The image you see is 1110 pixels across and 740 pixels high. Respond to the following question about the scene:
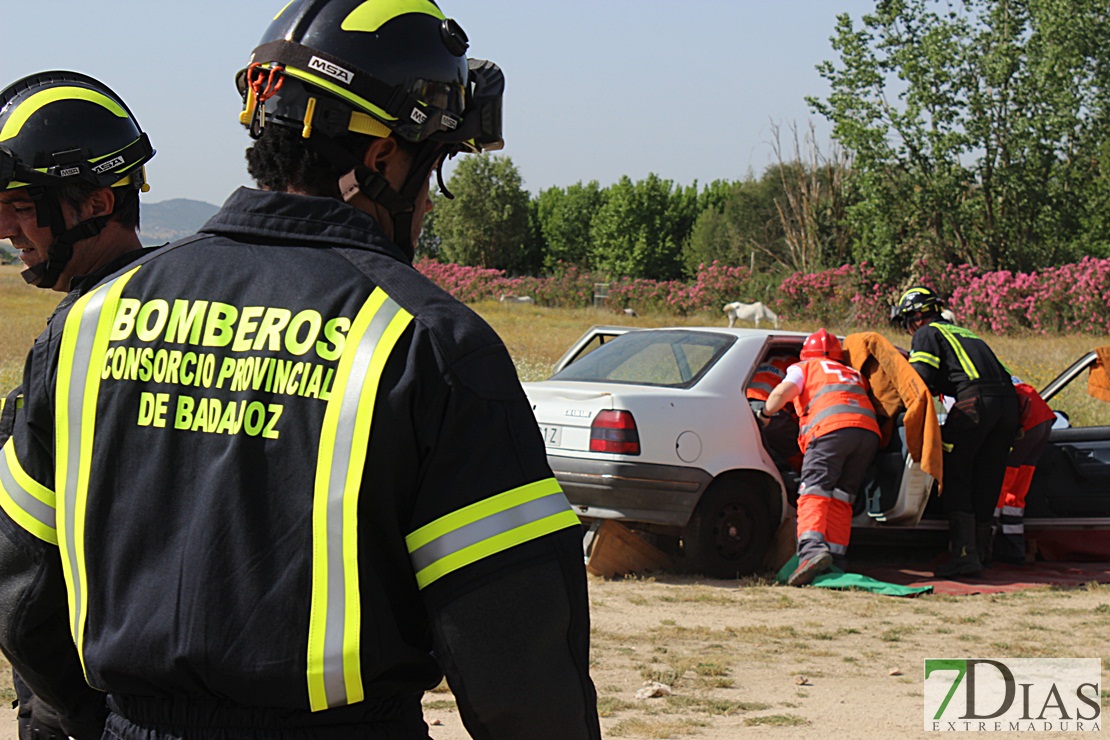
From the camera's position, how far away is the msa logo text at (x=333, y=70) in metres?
1.74

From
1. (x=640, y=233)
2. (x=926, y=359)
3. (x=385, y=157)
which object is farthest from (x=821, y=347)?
(x=640, y=233)

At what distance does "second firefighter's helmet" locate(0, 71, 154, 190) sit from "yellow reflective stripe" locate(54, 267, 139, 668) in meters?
1.40

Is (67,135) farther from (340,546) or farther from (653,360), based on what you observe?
(653,360)

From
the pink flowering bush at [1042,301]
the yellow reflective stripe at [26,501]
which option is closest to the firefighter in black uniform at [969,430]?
the yellow reflective stripe at [26,501]

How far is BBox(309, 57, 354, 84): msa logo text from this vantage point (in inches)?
68.7

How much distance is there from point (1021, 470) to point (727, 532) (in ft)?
7.26

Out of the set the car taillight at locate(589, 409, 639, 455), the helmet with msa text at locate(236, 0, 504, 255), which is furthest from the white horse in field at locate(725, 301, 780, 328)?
the helmet with msa text at locate(236, 0, 504, 255)

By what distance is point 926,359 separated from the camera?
8.20 meters

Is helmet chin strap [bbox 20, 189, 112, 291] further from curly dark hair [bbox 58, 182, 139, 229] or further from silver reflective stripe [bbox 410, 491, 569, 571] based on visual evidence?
silver reflective stripe [bbox 410, 491, 569, 571]

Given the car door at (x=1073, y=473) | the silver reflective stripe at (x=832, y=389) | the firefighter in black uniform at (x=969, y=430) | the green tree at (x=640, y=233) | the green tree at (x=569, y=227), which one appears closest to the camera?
the silver reflective stripe at (x=832, y=389)

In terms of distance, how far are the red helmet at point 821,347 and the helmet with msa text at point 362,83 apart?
610 centimetres

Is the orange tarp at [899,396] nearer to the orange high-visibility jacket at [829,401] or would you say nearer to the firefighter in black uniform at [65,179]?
the orange high-visibility jacket at [829,401]

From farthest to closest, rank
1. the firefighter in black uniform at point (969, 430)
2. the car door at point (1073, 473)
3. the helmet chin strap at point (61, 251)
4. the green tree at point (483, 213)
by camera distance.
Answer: the green tree at point (483, 213), the car door at point (1073, 473), the firefighter in black uniform at point (969, 430), the helmet chin strap at point (61, 251)

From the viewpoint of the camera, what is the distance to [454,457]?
4.99 ft
